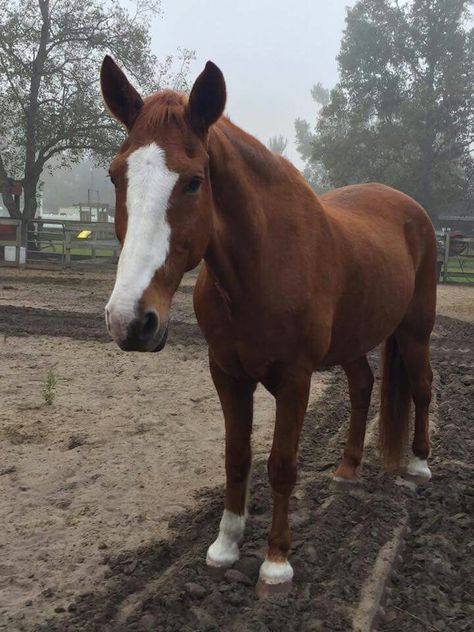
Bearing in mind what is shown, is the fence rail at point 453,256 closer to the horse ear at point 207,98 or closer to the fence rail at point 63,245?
the fence rail at point 63,245

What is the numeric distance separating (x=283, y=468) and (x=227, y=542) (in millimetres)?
511

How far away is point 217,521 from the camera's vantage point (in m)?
3.06

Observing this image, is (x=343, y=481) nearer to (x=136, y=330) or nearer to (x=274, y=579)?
(x=274, y=579)

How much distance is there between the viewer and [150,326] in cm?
177

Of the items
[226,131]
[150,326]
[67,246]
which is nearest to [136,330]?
[150,326]

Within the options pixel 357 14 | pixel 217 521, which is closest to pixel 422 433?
pixel 217 521

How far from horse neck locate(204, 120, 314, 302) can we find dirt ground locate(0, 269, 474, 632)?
1286mm

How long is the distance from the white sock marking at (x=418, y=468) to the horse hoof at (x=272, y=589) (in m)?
1.52

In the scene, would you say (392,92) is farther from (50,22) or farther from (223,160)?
(223,160)

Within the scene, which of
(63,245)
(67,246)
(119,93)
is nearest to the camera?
(119,93)

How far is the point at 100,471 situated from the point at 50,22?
2033 centimetres

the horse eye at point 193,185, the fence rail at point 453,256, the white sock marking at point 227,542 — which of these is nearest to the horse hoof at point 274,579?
the white sock marking at point 227,542

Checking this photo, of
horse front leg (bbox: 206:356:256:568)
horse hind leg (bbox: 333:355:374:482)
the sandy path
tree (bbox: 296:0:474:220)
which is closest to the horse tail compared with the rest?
horse hind leg (bbox: 333:355:374:482)

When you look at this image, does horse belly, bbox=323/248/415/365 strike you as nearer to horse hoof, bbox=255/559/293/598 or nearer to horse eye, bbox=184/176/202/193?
horse hoof, bbox=255/559/293/598
